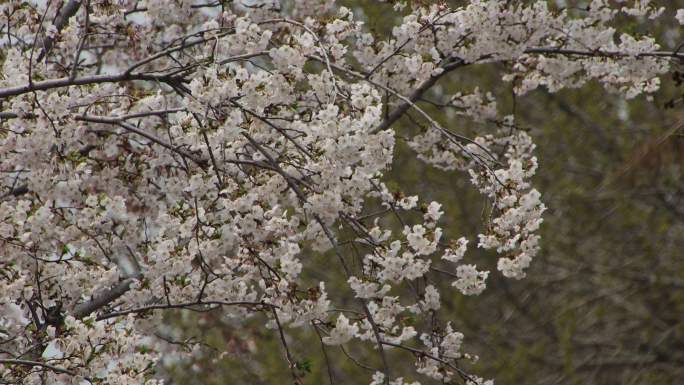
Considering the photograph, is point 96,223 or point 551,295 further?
point 551,295

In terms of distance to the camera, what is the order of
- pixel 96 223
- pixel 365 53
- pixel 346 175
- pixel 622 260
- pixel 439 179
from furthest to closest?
1. pixel 439 179
2. pixel 622 260
3. pixel 365 53
4. pixel 96 223
5. pixel 346 175

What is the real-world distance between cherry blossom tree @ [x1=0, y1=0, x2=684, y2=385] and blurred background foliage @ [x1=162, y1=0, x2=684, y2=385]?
520 centimetres

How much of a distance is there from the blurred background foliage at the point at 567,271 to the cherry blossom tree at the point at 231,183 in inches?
205

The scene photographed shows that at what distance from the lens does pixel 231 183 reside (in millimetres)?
4703

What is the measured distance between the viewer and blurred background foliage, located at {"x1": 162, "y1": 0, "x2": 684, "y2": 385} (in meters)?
11.8

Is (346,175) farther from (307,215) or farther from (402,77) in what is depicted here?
(402,77)

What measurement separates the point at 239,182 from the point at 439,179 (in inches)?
335

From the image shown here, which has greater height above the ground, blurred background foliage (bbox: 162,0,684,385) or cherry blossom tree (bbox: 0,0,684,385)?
blurred background foliage (bbox: 162,0,684,385)

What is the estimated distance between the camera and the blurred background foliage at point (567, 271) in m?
11.8

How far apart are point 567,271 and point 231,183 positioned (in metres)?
8.29

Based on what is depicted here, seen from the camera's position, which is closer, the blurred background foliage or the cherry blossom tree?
the cherry blossom tree

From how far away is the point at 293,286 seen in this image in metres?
4.91

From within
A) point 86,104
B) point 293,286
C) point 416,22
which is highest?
point 416,22

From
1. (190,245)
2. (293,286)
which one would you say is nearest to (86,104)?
(190,245)
